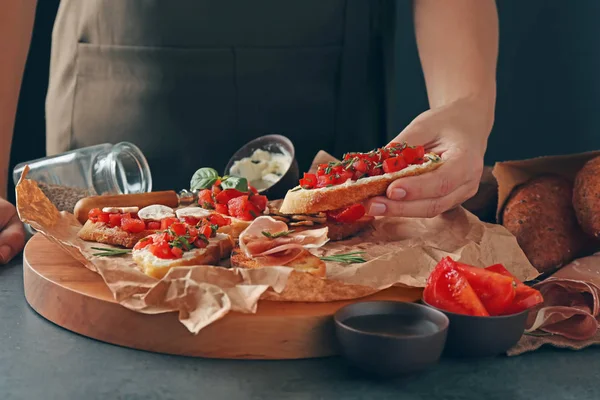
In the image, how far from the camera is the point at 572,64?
416 cm

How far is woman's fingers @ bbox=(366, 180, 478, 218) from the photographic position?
248cm

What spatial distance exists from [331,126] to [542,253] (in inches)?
47.7

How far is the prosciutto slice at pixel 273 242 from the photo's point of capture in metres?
2.10

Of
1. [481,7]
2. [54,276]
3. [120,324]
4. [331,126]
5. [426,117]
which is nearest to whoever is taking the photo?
[120,324]

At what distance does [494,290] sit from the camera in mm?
1810

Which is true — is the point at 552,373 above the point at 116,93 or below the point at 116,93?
below

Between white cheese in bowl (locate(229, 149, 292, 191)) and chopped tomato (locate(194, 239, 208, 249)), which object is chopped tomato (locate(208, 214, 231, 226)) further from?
white cheese in bowl (locate(229, 149, 292, 191))

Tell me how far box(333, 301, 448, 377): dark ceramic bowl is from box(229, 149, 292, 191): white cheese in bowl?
1.32 meters

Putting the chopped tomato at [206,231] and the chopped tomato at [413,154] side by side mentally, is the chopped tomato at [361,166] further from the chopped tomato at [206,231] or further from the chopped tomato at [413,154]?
the chopped tomato at [206,231]

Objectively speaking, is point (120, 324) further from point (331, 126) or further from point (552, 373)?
point (331, 126)

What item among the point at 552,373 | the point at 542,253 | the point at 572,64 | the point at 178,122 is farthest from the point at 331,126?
the point at 552,373

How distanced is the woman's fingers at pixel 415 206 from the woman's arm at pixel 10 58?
1.50 m

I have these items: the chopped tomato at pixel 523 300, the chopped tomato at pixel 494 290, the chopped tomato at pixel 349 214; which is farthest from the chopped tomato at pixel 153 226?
the chopped tomato at pixel 523 300

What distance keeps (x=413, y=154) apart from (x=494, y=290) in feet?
2.84
